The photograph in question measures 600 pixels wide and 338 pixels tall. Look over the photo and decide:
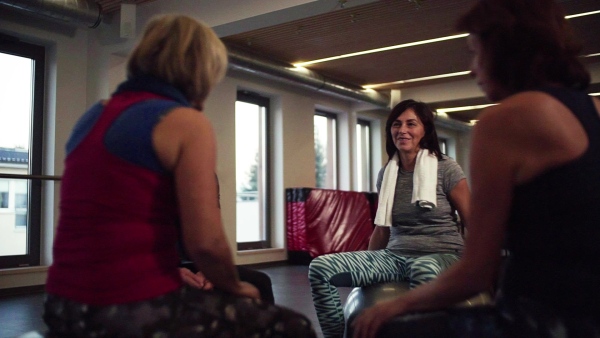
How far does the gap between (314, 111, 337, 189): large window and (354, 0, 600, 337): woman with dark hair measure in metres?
8.39

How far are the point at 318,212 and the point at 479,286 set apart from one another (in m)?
7.06

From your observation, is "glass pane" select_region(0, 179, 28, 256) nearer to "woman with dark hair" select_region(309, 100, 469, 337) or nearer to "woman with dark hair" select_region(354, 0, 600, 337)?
"woman with dark hair" select_region(309, 100, 469, 337)

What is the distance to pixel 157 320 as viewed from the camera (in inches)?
41.7

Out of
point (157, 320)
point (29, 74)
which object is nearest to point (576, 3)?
point (29, 74)

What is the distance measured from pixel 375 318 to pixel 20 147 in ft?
17.6

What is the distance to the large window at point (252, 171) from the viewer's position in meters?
8.03

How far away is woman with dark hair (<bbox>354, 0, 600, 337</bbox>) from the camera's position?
3.18 feet

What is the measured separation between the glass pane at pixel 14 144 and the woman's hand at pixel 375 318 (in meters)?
5.15

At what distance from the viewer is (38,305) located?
448 centimetres

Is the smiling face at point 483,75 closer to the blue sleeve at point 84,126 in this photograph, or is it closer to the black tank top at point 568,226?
the black tank top at point 568,226

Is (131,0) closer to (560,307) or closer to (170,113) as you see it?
(170,113)

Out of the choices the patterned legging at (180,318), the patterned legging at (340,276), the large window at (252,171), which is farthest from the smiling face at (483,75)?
the large window at (252,171)

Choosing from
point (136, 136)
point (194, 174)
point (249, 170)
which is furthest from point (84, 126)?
point (249, 170)

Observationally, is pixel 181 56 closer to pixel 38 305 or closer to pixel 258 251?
pixel 38 305
